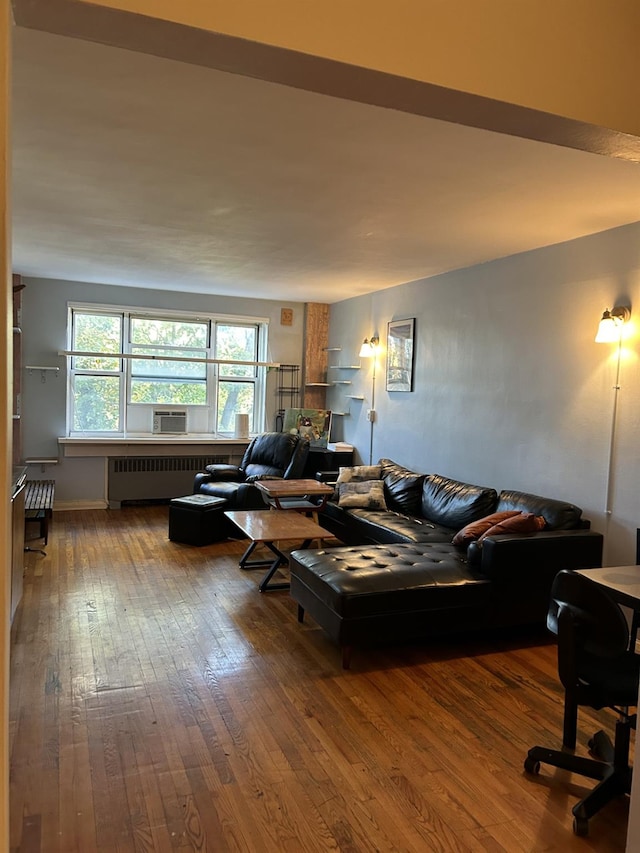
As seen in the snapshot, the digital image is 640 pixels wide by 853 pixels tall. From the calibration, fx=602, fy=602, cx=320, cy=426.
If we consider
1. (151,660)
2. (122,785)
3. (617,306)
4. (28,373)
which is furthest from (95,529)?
(617,306)

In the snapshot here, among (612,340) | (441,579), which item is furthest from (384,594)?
(612,340)

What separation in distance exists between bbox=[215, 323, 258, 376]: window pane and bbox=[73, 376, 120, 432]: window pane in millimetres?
Result: 1289

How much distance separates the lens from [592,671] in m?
2.18

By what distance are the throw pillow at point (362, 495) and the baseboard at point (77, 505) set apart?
3.07m

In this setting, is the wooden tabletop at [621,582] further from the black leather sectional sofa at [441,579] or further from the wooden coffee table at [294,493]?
the wooden coffee table at [294,493]

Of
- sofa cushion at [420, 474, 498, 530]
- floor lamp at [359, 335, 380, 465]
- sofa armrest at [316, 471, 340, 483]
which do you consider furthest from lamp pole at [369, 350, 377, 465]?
sofa cushion at [420, 474, 498, 530]

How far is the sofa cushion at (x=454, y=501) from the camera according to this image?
446cm

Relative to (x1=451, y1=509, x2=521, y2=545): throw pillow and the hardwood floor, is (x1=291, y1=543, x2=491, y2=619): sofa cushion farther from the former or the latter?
the hardwood floor

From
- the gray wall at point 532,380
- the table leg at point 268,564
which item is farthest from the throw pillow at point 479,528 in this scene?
the table leg at point 268,564

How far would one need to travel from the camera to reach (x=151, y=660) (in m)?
3.17

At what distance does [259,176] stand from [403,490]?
10.1 ft

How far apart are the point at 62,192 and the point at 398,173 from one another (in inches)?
75.8

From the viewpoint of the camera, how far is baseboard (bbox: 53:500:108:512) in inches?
264

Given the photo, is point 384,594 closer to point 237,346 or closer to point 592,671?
point 592,671
